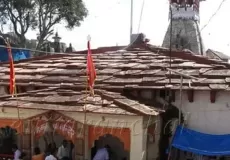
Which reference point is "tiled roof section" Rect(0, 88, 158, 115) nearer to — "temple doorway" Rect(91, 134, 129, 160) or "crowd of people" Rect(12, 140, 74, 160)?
"crowd of people" Rect(12, 140, 74, 160)

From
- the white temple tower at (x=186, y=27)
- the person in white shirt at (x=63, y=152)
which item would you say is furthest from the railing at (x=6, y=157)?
the white temple tower at (x=186, y=27)

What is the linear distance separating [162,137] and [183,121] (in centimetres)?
86

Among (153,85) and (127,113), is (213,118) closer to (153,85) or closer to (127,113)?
(153,85)

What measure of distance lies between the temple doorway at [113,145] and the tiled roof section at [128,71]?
70.4 inches

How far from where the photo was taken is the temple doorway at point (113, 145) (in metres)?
13.6

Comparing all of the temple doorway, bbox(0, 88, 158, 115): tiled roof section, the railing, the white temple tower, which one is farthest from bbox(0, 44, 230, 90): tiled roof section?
the white temple tower

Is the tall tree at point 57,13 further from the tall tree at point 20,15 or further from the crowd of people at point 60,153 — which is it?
the crowd of people at point 60,153

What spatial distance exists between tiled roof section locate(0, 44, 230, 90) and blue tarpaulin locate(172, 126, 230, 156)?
1440mm

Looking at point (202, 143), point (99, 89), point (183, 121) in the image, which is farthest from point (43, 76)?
point (202, 143)

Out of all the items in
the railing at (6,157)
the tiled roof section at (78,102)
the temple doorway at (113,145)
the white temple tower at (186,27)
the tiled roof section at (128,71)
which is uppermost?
the white temple tower at (186,27)

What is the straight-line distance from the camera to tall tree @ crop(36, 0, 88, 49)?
103ft

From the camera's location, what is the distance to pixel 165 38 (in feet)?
99.2

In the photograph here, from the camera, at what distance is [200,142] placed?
39.4 feet

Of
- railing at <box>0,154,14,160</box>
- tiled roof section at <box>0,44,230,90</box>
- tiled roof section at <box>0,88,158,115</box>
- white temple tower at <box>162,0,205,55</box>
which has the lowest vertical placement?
railing at <box>0,154,14,160</box>
